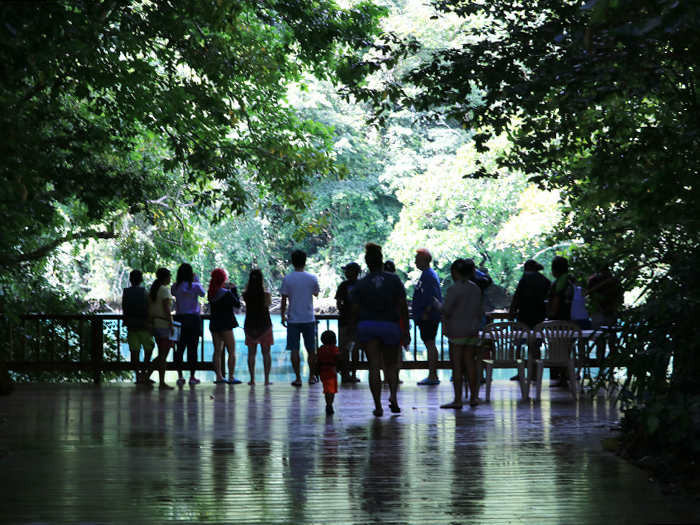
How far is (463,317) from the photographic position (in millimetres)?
8641

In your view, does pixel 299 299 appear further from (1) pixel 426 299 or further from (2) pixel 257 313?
(1) pixel 426 299

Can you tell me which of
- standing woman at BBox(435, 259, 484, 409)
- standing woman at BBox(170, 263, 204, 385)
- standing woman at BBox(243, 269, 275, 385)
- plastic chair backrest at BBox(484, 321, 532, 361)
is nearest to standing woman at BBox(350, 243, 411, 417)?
standing woman at BBox(435, 259, 484, 409)

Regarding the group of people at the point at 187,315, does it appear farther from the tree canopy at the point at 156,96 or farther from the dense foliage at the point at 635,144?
the dense foliage at the point at 635,144

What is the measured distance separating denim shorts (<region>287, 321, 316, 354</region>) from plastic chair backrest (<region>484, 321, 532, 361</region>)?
2.67m

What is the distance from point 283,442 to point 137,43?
6.00 meters

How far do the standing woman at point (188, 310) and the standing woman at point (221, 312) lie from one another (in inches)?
7.7

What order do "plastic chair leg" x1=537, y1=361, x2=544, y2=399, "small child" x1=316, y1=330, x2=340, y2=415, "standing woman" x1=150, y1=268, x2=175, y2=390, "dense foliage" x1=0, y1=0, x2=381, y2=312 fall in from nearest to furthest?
"dense foliage" x1=0, y1=0, x2=381, y2=312 → "small child" x1=316, y1=330, x2=340, y2=415 → "plastic chair leg" x1=537, y1=361, x2=544, y2=399 → "standing woman" x1=150, y1=268, x2=175, y2=390

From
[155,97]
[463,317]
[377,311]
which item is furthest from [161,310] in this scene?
[463,317]

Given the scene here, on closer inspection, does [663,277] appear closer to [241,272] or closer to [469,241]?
[469,241]

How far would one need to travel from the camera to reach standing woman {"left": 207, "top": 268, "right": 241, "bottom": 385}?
11516 mm

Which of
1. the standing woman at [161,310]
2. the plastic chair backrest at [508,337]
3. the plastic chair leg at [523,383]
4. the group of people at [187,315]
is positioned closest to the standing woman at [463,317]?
the plastic chair backrest at [508,337]

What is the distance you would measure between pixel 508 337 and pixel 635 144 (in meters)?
3.19

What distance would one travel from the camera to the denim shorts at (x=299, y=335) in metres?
11.1

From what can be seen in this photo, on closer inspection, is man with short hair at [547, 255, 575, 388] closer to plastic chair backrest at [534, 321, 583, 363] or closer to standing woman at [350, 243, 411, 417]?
plastic chair backrest at [534, 321, 583, 363]
